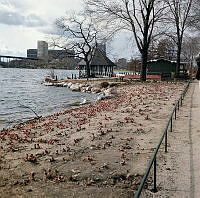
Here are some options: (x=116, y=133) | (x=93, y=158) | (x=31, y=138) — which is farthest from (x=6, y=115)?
(x=93, y=158)

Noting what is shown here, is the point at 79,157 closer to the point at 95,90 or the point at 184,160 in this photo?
the point at 184,160

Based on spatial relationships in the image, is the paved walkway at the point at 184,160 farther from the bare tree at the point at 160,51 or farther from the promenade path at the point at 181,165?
the bare tree at the point at 160,51

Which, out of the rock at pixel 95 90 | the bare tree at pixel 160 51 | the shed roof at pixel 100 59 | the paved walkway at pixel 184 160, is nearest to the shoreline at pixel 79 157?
the paved walkway at pixel 184 160

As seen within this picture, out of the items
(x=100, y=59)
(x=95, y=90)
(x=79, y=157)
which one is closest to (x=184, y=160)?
(x=79, y=157)

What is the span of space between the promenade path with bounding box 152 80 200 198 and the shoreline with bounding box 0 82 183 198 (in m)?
0.55

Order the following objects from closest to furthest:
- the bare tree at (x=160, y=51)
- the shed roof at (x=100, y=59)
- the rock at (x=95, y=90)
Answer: the rock at (x=95, y=90) → the shed roof at (x=100, y=59) → the bare tree at (x=160, y=51)

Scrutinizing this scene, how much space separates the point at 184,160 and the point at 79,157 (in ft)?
9.13

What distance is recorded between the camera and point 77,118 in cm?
1405

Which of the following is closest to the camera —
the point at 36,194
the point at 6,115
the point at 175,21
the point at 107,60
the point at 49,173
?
the point at 36,194

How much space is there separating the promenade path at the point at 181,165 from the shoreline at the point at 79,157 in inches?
21.6

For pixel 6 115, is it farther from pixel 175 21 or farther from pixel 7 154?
pixel 175 21

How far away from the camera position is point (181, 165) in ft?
22.7

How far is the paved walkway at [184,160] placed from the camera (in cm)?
561

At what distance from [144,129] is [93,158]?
3.82 metres
